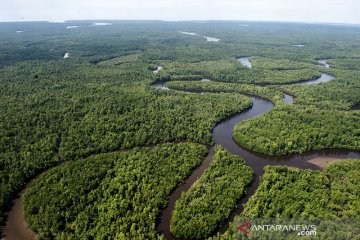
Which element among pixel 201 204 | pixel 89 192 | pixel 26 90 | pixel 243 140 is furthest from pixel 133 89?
pixel 201 204

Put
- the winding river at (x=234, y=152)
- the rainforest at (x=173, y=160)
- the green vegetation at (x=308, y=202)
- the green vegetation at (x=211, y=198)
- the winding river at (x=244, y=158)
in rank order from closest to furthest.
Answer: the green vegetation at (x=308, y=202)
the green vegetation at (x=211, y=198)
the rainforest at (x=173, y=160)
the winding river at (x=234, y=152)
the winding river at (x=244, y=158)

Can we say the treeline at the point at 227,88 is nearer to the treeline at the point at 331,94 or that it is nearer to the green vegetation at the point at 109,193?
the treeline at the point at 331,94

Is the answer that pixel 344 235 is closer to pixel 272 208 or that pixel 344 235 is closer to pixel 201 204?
pixel 272 208

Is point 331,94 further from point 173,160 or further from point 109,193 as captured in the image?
point 109,193

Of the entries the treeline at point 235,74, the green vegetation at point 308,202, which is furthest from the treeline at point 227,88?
the green vegetation at point 308,202

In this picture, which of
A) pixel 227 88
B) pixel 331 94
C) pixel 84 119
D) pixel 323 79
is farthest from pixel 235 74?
pixel 84 119

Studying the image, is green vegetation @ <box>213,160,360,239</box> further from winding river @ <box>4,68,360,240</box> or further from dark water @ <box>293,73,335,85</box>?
dark water @ <box>293,73,335,85</box>

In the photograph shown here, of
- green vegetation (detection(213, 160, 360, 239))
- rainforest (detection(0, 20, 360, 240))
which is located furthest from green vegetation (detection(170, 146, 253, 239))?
green vegetation (detection(213, 160, 360, 239))
